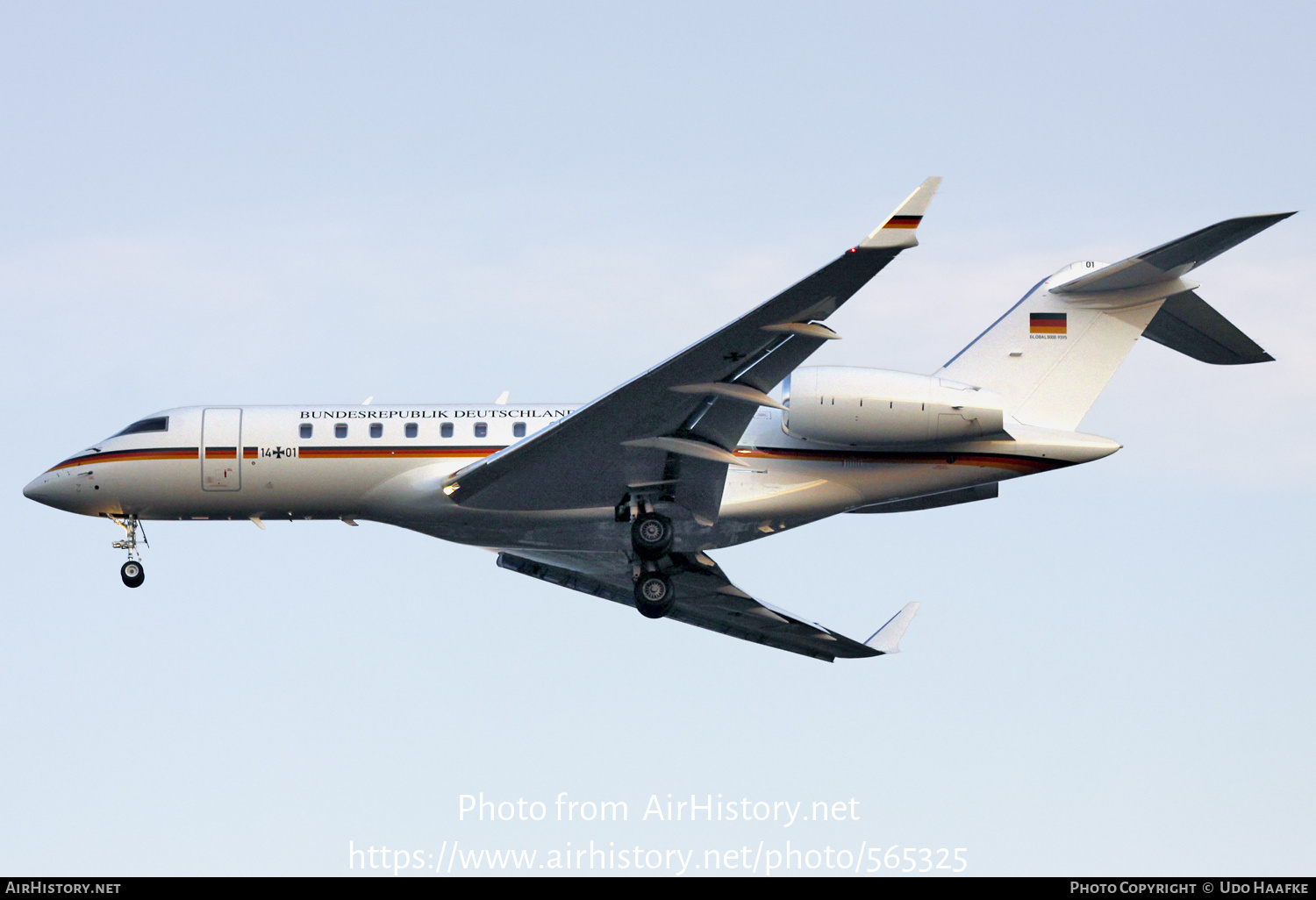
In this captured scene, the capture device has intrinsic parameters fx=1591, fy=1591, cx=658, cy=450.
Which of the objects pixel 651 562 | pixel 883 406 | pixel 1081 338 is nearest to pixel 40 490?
pixel 651 562

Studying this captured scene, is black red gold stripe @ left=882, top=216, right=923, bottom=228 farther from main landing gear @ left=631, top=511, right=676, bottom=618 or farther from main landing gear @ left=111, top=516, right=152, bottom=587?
main landing gear @ left=111, top=516, right=152, bottom=587

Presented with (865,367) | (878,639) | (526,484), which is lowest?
(878,639)

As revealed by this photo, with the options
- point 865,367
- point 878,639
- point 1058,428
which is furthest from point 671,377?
point 878,639

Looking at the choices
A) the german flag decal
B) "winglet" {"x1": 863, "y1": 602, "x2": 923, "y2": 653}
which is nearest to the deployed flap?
the german flag decal

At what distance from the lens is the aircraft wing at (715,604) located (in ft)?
79.7

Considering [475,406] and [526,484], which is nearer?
[526,484]

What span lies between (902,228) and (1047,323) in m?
6.59

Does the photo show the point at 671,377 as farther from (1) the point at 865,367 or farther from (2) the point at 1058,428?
(2) the point at 1058,428

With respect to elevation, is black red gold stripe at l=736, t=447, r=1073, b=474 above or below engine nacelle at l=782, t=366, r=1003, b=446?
below

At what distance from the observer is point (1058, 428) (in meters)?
21.9

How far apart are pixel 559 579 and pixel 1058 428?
323 inches

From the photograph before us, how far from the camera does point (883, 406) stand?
792 inches

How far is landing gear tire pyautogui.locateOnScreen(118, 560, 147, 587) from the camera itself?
23.1 metres

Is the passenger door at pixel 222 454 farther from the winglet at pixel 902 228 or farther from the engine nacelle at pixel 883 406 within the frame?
the winglet at pixel 902 228
